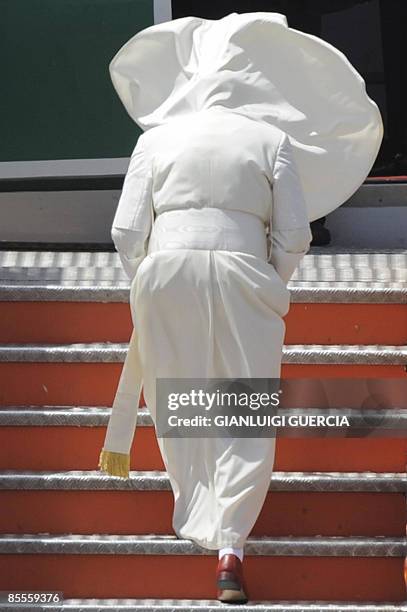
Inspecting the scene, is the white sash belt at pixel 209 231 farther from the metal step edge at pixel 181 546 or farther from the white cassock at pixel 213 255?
the metal step edge at pixel 181 546

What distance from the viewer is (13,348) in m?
5.96

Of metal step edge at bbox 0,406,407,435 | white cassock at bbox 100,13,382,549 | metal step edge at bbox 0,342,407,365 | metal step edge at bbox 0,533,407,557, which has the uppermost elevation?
white cassock at bbox 100,13,382,549

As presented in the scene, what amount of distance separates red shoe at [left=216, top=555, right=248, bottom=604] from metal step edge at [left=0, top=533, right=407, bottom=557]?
42 cm

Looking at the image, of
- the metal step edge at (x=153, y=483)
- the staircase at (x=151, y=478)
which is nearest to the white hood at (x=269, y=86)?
the staircase at (x=151, y=478)

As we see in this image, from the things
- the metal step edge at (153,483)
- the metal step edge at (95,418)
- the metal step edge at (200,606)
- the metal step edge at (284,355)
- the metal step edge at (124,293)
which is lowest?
the metal step edge at (200,606)

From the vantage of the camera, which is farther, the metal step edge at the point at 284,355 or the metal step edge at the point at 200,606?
the metal step edge at the point at 284,355

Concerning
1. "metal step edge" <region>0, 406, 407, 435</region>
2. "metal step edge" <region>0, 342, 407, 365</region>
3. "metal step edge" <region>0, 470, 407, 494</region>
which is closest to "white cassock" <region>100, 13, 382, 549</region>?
"metal step edge" <region>0, 470, 407, 494</region>

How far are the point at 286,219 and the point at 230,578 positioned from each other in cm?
117

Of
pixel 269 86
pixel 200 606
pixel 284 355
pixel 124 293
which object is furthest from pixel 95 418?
pixel 269 86

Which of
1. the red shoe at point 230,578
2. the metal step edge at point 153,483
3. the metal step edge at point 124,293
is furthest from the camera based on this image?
the metal step edge at point 124,293

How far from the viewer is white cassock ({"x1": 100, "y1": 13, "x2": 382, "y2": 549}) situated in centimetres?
511

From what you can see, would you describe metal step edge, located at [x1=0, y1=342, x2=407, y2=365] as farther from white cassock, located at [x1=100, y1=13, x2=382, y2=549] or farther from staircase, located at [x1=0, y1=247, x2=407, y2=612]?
white cassock, located at [x1=100, y1=13, x2=382, y2=549]

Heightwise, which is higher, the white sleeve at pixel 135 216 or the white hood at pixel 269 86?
the white hood at pixel 269 86

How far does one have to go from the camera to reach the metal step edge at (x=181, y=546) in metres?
5.40
